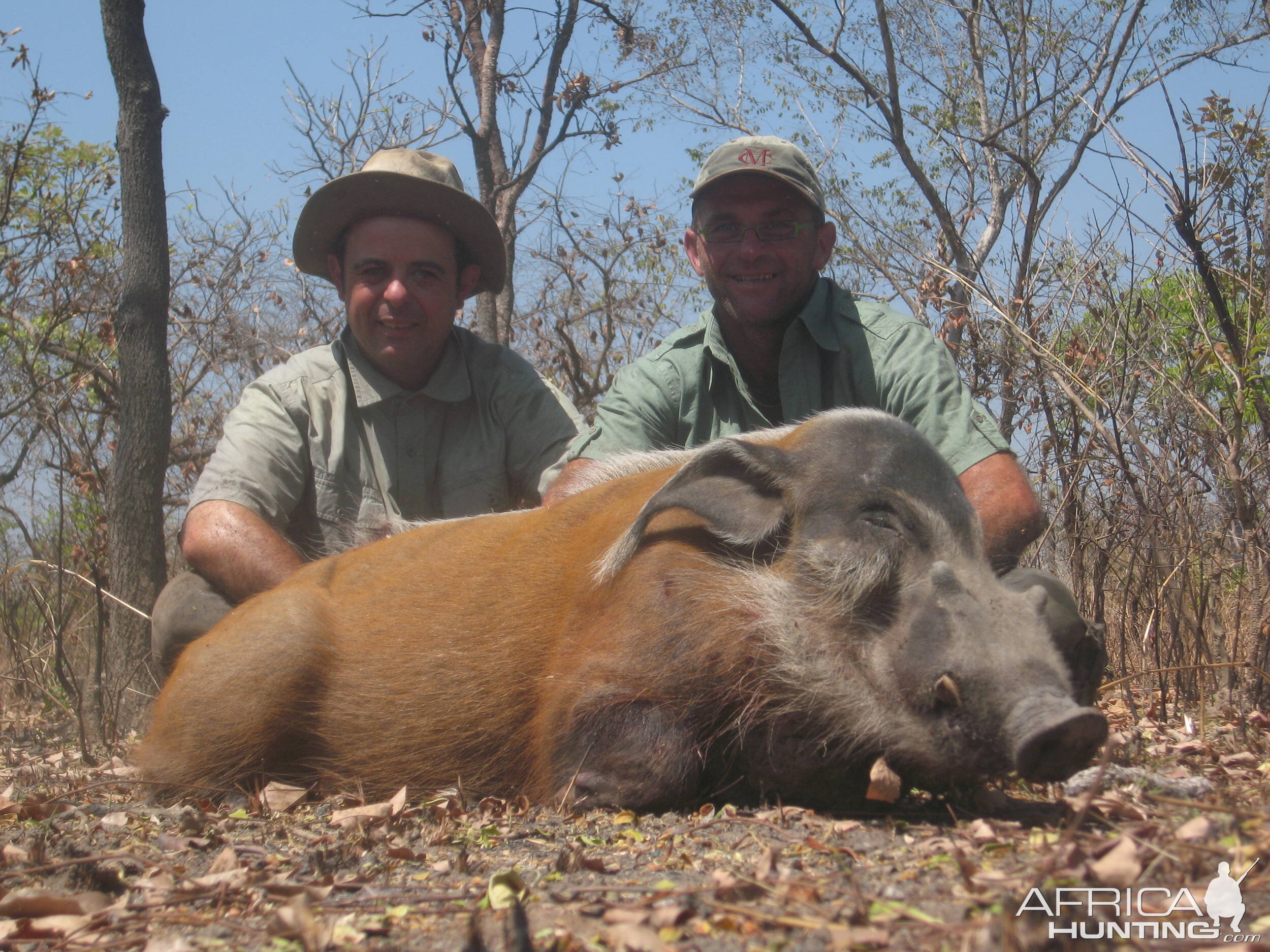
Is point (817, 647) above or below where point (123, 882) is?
above

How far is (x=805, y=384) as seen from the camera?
200 inches

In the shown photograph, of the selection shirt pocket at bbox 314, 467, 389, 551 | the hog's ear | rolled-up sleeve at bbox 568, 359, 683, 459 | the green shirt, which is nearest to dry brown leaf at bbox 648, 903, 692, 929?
the hog's ear

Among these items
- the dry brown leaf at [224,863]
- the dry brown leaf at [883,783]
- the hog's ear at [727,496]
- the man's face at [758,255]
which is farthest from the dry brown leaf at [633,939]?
the man's face at [758,255]

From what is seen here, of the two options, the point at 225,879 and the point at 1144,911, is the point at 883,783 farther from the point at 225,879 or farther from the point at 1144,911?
the point at 225,879

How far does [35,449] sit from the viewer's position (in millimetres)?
10562

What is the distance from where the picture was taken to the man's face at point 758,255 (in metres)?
5.19

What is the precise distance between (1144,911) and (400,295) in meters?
4.42

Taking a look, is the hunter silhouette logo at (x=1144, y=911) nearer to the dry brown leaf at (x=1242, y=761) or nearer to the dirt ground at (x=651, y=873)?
the dirt ground at (x=651, y=873)

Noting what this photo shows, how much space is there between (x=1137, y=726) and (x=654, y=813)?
7.32 ft

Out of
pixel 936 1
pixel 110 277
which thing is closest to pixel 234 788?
pixel 110 277

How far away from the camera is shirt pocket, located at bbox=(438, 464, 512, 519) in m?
5.66

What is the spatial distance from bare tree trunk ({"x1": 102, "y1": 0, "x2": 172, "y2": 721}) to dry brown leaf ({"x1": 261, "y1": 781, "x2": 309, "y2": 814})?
2.37m

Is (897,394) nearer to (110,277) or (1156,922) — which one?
(1156,922)

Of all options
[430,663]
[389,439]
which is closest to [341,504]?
[389,439]
